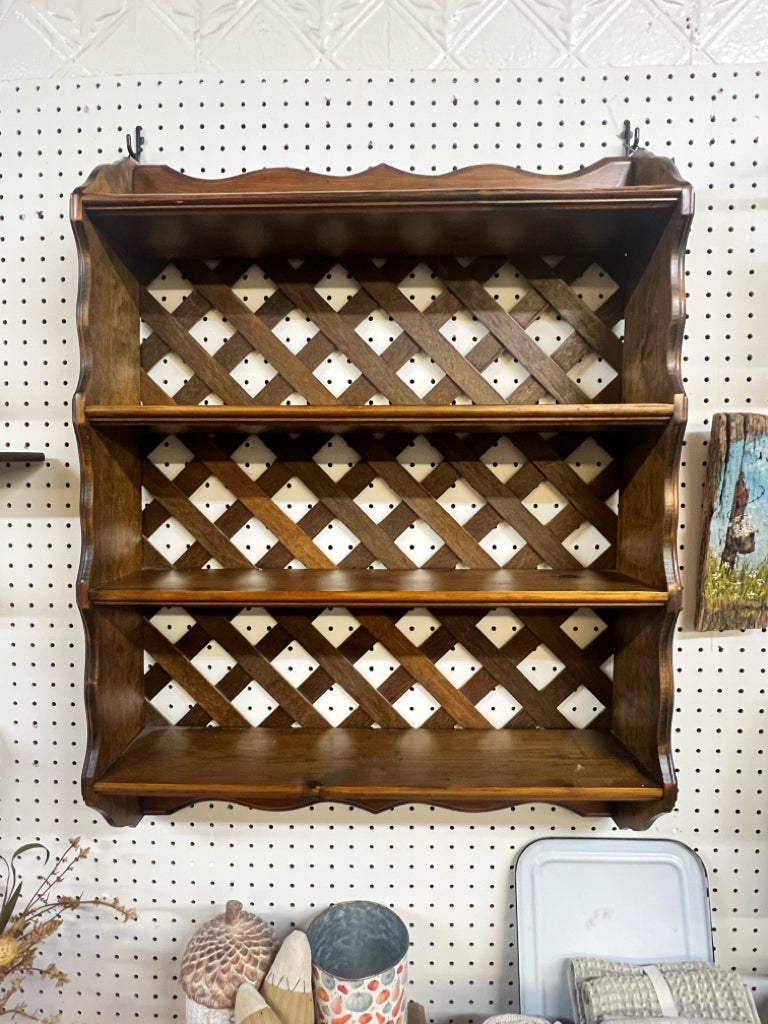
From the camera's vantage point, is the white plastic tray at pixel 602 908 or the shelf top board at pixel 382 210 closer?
the shelf top board at pixel 382 210

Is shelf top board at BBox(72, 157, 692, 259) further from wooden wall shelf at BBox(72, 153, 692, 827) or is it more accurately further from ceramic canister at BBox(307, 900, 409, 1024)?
ceramic canister at BBox(307, 900, 409, 1024)

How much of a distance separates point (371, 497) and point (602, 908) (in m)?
0.81

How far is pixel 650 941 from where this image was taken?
1.04 m

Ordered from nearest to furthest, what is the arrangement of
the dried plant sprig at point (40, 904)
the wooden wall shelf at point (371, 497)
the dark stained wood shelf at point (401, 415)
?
1. the dark stained wood shelf at point (401, 415)
2. the wooden wall shelf at point (371, 497)
3. the dried plant sprig at point (40, 904)

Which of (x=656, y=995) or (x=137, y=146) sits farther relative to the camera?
(x=137, y=146)

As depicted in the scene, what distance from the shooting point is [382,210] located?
0.86 m

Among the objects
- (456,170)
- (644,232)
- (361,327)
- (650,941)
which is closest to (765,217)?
(644,232)

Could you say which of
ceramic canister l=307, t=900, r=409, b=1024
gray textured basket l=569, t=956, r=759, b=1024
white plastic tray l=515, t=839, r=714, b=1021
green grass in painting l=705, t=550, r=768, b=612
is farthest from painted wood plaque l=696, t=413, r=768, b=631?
ceramic canister l=307, t=900, r=409, b=1024

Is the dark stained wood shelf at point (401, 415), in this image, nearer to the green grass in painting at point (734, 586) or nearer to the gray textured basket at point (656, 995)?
the green grass in painting at point (734, 586)

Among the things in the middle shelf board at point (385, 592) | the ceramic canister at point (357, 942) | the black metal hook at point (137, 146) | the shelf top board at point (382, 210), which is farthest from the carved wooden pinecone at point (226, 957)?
the black metal hook at point (137, 146)

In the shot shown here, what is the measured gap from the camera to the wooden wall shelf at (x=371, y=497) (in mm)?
950

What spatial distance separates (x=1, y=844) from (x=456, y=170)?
4.65ft

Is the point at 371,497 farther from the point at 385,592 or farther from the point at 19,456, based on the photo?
the point at 19,456

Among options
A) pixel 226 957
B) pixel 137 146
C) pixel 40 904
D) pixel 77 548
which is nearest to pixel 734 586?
pixel 226 957
